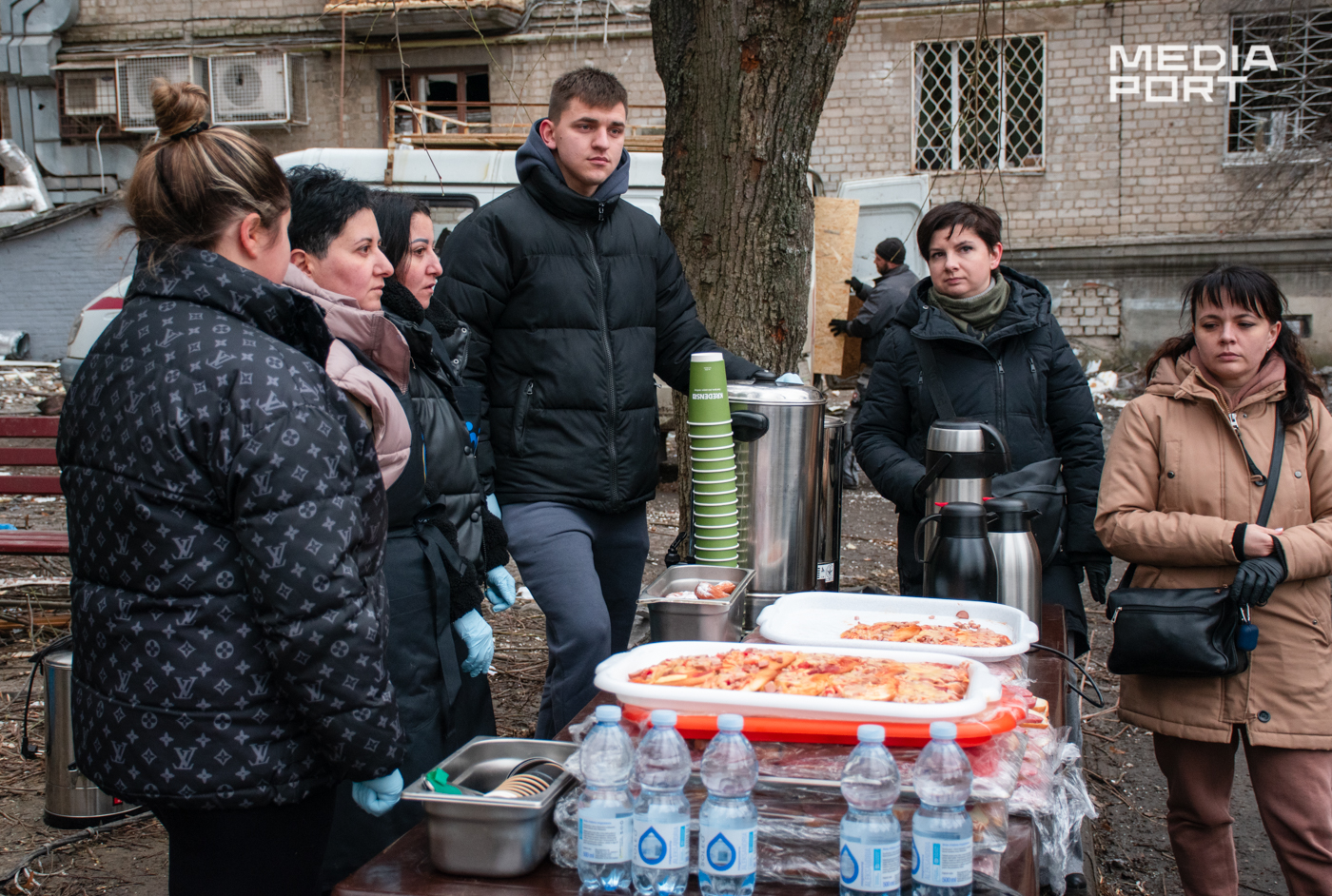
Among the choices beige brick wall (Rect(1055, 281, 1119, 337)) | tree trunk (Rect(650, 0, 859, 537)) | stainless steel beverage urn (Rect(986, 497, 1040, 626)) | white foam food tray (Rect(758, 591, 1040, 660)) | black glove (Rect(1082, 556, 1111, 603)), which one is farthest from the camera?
beige brick wall (Rect(1055, 281, 1119, 337))

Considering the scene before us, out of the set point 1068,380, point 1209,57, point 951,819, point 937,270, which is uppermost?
point 1209,57

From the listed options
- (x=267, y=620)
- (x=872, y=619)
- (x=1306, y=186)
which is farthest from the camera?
(x=1306, y=186)

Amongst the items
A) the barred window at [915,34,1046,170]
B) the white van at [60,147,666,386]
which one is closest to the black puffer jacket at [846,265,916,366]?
the white van at [60,147,666,386]

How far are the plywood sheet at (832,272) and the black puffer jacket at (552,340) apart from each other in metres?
8.26

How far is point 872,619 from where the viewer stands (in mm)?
2477

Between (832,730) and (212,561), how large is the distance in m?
1.00

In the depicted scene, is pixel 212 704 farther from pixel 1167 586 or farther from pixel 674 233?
pixel 674 233

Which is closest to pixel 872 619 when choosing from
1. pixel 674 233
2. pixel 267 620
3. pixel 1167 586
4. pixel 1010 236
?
pixel 1167 586

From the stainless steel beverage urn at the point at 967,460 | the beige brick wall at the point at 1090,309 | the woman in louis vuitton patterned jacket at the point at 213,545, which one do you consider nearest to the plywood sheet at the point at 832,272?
the beige brick wall at the point at 1090,309

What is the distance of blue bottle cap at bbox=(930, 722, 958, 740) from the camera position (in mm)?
1479

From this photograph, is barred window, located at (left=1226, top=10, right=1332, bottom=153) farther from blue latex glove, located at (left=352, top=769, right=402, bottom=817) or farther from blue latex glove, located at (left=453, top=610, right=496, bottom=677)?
blue latex glove, located at (left=352, top=769, right=402, bottom=817)

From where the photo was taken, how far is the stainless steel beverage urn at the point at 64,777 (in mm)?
3627

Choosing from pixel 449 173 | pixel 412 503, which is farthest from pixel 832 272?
pixel 412 503

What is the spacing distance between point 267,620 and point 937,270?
91.7 inches
